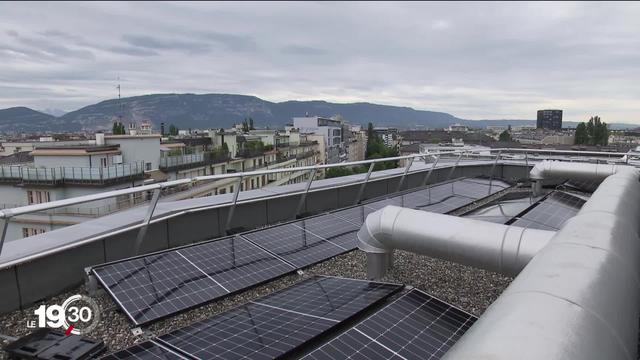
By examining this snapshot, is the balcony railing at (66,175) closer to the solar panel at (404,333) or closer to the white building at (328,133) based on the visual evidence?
the solar panel at (404,333)

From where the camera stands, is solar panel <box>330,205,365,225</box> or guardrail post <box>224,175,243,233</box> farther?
solar panel <box>330,205,365,225</box>

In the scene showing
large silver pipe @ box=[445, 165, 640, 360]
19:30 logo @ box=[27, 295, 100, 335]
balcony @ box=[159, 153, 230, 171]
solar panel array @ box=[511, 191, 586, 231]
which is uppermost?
large silver pipe @ box=[445, 165, 640, 360]

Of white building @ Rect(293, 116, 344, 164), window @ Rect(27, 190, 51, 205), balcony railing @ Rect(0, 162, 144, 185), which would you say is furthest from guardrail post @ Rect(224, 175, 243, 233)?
white building @ Rect(293, 116, 344, 164)

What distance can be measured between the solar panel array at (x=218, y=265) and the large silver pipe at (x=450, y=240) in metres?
1.23

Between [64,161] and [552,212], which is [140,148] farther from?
[552,212]

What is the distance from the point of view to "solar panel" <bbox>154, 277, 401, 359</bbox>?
424 cm

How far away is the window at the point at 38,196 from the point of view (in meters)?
12.3

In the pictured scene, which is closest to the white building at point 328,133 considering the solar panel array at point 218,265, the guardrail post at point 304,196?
the guardrail post at point 304,196

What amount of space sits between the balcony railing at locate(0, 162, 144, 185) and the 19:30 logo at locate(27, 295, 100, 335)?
8.50 metres

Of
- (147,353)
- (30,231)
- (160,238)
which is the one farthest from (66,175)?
(147,353)

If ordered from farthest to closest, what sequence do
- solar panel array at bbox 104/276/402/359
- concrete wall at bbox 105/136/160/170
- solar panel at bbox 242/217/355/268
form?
concrete wall at bbox 105/136/160/170 → solar panel at bbox 242/217/355/268 → solar panel array at bbox 104/276/402/359

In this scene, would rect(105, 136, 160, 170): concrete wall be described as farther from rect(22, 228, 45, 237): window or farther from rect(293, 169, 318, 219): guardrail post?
rect(22, 228, 45, 237): window

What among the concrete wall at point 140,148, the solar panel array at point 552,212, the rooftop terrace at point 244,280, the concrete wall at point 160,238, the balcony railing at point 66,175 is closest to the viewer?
the rooftop terrace at point 244,280

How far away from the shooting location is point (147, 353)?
4188mm
